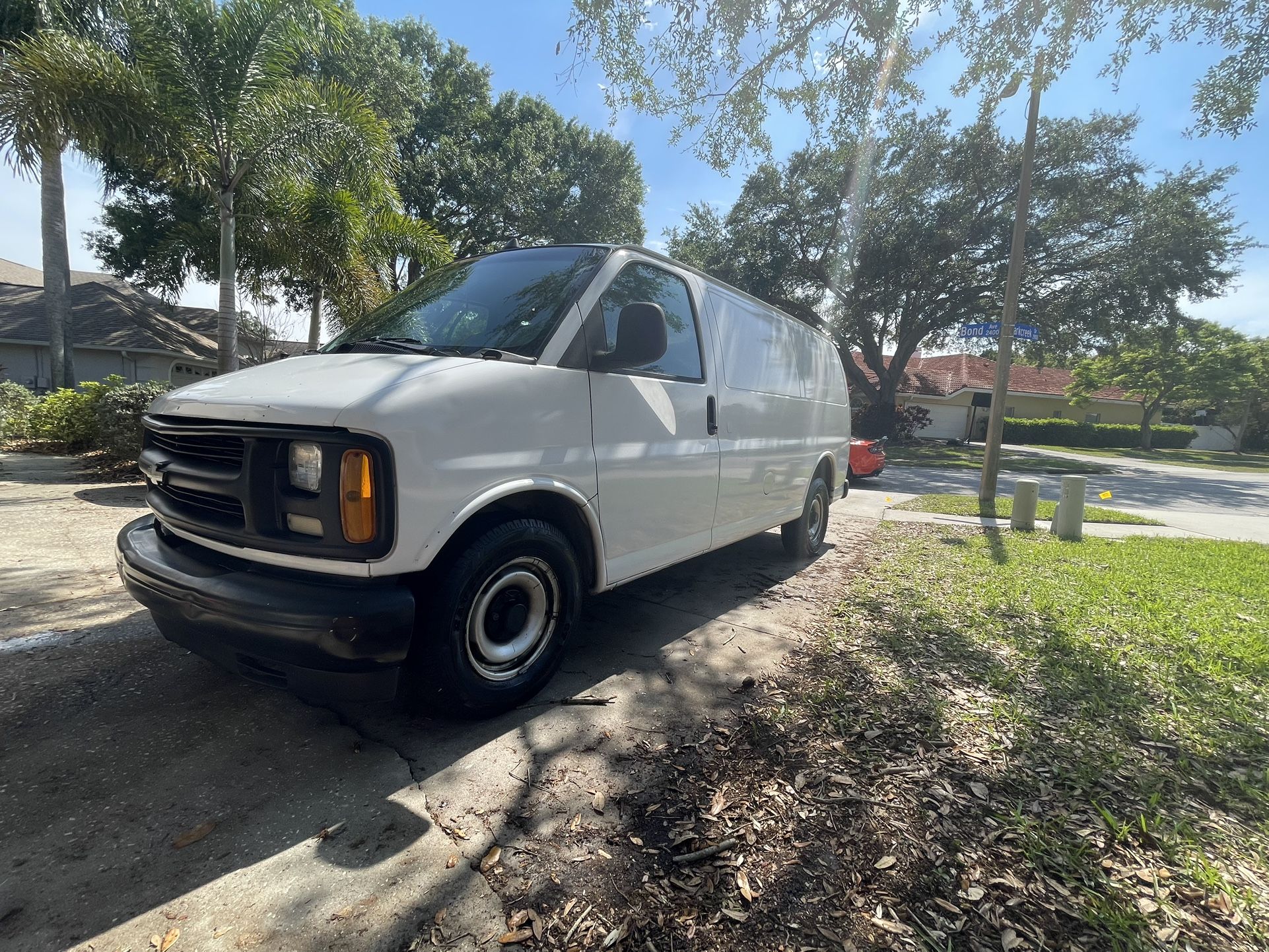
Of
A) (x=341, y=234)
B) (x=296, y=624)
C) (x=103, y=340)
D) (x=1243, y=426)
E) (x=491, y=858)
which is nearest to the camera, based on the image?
(x=491, y=858)

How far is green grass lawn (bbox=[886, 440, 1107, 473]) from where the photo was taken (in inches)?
763

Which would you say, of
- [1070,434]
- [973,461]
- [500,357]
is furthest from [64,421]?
[1070,434]

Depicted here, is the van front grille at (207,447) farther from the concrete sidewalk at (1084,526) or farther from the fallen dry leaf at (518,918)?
the concrete sidewalk at (1084,526)

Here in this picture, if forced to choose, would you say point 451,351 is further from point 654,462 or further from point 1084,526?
point 1084,526

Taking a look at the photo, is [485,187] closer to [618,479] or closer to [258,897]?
[618,479]

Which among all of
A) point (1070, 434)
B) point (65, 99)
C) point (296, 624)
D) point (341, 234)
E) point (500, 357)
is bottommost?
point (296, 624)

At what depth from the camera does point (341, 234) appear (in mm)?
9820

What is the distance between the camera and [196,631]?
2.27m

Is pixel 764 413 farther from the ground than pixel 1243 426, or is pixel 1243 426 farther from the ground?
pixel 1243 426

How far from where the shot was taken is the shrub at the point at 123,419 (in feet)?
25.9

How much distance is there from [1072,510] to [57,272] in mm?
20126

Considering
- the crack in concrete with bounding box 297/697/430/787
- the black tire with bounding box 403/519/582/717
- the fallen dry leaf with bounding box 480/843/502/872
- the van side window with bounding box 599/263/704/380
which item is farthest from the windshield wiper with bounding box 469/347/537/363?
the fallen dry leaf with bounding box 480/843/502/872

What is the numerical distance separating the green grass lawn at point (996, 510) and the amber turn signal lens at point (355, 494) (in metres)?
9.18

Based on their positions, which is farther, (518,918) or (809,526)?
(809,526)
